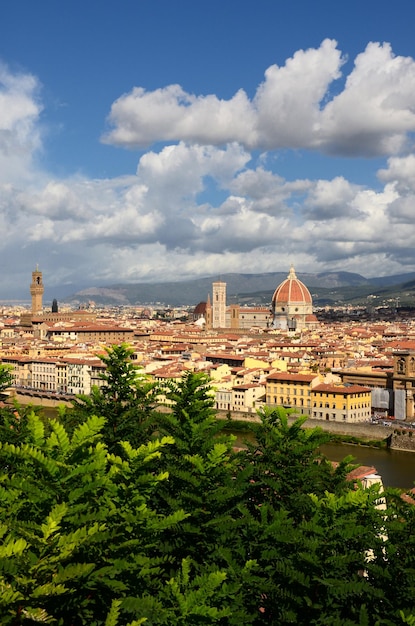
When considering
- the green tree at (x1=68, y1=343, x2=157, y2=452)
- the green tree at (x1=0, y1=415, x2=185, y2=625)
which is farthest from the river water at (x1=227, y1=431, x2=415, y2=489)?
the green tree at (x1=0, y1=415, x2=185, y2=625)

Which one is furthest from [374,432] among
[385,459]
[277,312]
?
[277,312]

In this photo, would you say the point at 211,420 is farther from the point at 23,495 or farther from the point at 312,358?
the point at 312,358

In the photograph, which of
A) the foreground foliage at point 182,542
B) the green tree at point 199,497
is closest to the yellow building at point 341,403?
the foreground foliage at point 182,542

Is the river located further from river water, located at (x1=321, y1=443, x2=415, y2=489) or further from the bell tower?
the bell tower

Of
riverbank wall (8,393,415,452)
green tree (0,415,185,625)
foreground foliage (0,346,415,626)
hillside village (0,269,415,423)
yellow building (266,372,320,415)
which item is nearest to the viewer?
green tree (0,415,185,625)

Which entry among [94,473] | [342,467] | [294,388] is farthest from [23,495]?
[294,388]
